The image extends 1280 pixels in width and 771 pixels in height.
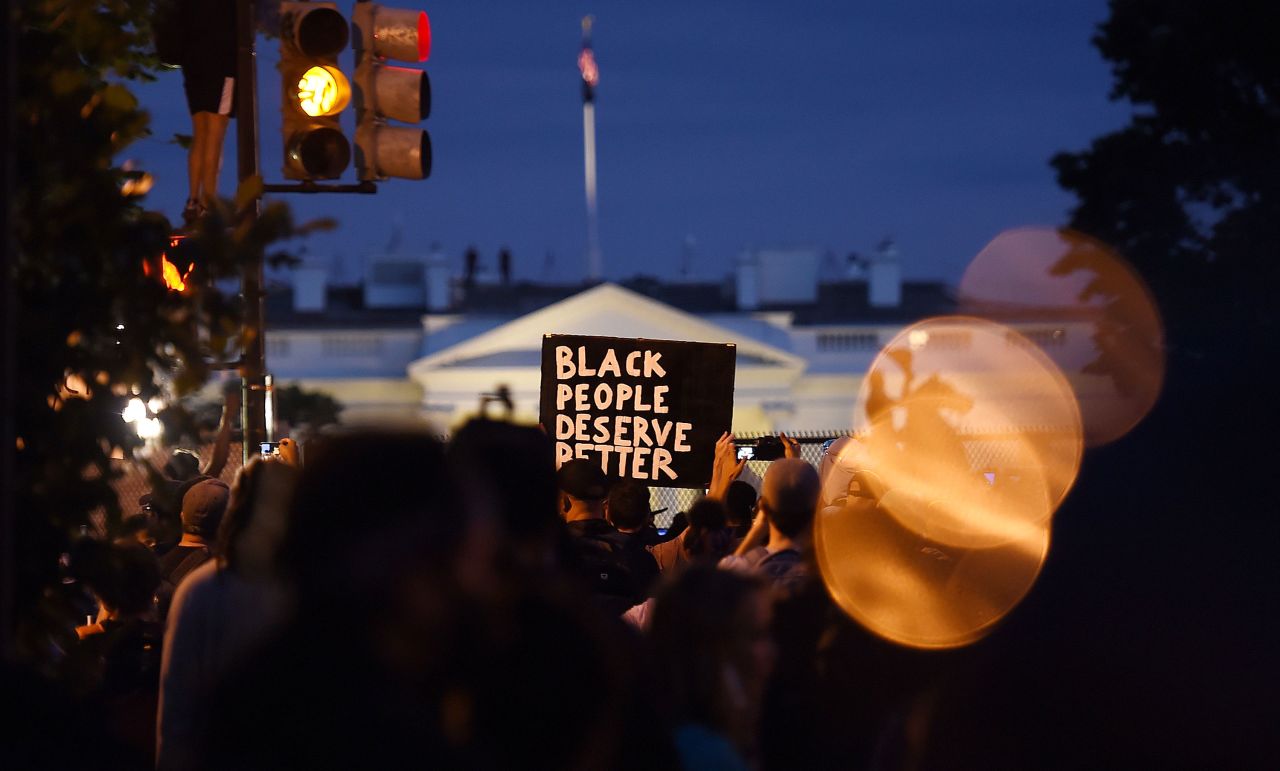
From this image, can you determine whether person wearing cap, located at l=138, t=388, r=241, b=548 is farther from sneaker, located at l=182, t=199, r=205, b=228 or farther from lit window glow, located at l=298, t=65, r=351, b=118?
lit window glow, located at l=298, t=65, r=351, b=118

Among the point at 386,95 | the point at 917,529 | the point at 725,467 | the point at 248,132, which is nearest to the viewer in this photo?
the point at 917,529

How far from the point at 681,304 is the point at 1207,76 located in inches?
1340

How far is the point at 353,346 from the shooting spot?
50.1m

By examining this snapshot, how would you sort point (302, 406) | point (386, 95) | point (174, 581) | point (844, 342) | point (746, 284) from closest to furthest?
point (174, 581) < point (386, 95) < point (302, 406) < point (844, 342) < point (746, 284)

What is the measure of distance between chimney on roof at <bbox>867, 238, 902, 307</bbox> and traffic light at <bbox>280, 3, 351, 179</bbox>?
2190 inches

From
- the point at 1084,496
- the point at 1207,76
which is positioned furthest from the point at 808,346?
the point at 1084,496

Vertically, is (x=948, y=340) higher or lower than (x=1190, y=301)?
lower

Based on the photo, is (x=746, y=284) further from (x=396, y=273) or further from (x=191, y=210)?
(x=191, y=210)

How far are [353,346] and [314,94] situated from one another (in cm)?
4462

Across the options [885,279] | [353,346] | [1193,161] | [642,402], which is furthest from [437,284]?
[642,402]

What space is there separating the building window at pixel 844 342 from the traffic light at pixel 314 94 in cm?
4357

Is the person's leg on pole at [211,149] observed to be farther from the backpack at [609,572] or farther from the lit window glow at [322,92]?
the backpack at [609,572]

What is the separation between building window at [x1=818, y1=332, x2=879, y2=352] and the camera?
49.4 m

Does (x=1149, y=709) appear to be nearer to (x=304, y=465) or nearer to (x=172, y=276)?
(x=172, y=276)
